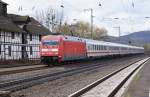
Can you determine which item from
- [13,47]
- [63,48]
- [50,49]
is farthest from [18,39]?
[63,48]

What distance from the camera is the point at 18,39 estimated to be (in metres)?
61.7

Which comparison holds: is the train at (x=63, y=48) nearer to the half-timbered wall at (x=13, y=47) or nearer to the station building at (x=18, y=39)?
the station building at (x=18, y=39)

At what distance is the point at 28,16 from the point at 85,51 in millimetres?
23472

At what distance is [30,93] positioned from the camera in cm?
1695

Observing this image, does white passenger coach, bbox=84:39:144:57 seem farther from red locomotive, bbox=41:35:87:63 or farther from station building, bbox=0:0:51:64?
red locomotive, bbox=41:35:87:63

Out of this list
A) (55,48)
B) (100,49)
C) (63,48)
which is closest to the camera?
(55,48)

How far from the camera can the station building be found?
51.6m

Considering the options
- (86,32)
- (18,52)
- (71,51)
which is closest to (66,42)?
(71,51)

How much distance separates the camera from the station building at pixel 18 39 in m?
51.6

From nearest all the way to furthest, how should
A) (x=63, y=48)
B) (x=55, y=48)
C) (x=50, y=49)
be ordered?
(x=55, y=48) < (x=50, y=49) < (x=63, y=48)

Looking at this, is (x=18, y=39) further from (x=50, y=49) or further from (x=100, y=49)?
(x=50, y=49)

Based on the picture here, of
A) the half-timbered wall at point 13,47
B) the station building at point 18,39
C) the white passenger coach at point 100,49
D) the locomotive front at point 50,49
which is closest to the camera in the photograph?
the locomotive front at point 50,49

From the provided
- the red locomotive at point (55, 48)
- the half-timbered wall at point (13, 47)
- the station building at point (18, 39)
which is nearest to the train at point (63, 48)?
the red locomotive at point (55, 48)

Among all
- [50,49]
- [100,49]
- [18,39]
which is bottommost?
[100,49]
